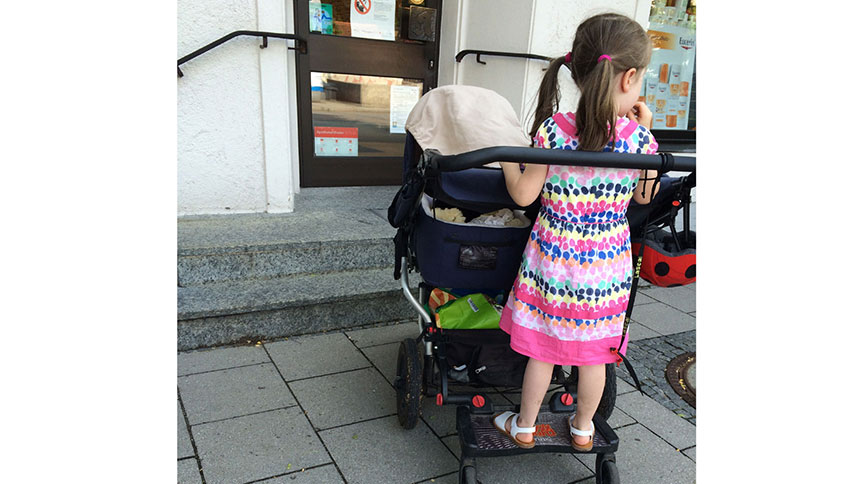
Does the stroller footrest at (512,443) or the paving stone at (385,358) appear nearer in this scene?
the stroller footrest at (512,443)

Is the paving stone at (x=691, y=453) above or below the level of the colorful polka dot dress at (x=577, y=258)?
below

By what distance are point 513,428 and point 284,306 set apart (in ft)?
5.75

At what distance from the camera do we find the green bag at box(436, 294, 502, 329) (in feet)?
7.39

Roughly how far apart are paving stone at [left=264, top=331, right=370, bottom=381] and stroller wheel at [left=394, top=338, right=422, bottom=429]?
2.12 feet

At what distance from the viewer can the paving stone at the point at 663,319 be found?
3.94 m

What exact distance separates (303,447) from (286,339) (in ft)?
3.56

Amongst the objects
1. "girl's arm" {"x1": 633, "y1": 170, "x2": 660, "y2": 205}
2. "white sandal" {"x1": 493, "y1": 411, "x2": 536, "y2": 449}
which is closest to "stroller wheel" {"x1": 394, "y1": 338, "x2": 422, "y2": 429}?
"white sandal" {"x1": 493, "y1": 411, "x2": 536, "y2": 449}

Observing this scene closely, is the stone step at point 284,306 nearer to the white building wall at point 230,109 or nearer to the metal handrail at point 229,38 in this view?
the white building wall at point 230,109

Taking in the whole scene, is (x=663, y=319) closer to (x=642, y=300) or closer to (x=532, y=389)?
(x=642, y=300)

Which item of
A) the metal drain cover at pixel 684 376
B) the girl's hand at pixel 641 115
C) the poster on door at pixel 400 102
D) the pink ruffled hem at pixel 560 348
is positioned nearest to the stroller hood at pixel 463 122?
the girl's hand at pixel 641 115

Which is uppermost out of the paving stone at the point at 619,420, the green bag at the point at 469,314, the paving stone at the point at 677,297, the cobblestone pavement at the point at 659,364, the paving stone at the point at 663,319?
the green bag at the point at 469,314

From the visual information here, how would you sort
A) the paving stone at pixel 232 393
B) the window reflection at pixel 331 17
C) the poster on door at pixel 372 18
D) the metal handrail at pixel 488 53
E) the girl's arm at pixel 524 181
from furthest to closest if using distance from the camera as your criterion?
the poster on door at pixel 372 18, the window reflection at pixel 331 17, the metal handrail at pixel 488 53, the paving stone at pixel 232 393, the girl's arm at pixel 524 181

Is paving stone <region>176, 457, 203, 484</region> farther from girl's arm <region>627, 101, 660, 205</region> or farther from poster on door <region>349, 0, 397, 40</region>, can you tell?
poster on door <region>349, 0, 397, 40</region>

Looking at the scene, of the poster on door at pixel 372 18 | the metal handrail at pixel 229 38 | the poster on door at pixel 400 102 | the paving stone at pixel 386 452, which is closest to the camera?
the paving stone at pixel 386 452
